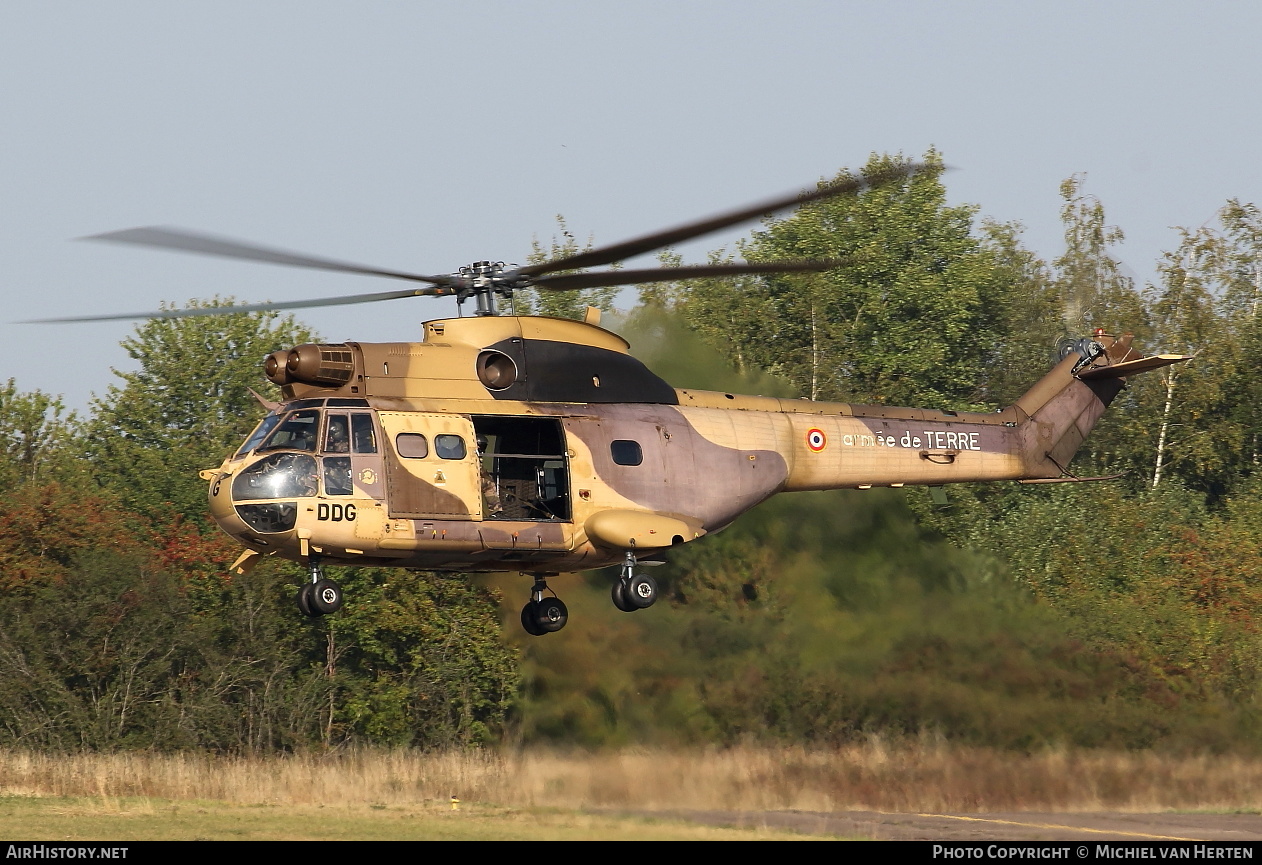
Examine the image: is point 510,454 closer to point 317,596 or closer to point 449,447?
point 449,447

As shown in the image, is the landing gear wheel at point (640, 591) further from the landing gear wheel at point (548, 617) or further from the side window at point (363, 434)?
the side window at point (363, 434)

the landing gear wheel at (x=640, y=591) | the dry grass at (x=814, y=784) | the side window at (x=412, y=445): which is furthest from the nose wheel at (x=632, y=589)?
the dry grass at (x=814, y=784)

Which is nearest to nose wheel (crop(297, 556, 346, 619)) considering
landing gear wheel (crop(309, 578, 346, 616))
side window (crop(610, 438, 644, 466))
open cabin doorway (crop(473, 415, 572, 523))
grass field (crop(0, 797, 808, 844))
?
landing gear wheel (crop(309, 578, 346, 616))

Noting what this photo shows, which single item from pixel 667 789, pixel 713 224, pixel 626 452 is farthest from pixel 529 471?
pixel 667 789

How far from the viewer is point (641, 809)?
22438 mm

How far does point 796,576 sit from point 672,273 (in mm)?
9152

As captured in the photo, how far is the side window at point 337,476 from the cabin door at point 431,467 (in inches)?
17.0

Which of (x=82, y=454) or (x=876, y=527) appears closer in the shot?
(x=876, y=527)

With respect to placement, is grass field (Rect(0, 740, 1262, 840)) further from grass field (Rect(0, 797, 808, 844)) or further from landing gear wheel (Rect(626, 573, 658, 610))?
landing gear wheel (Rect(626, 573, 658, 610))

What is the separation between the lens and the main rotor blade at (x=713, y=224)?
14.4 metres

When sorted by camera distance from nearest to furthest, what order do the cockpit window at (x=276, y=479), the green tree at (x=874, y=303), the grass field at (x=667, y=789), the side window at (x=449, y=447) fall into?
the cockpit window at (x=276, y=479), the side window at (x=449, y=447), the grass field at (x=667, y=789), the green tree at (x=874, y=303)
